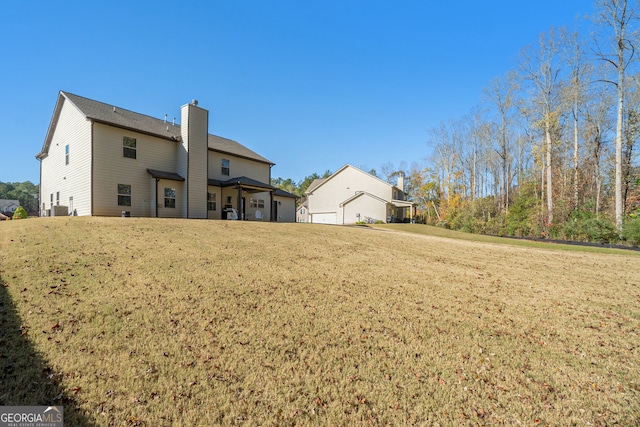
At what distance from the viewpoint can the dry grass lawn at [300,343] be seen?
252cm

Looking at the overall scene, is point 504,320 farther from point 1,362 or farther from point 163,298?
point 1,362

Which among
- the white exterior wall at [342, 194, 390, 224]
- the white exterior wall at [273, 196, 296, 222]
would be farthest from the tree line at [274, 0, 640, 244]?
the white exterior wall at [273, 196, 296, 222]

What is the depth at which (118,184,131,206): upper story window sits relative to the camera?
51.0 ft

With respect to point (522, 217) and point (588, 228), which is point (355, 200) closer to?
point (522, 217)

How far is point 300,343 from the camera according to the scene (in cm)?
356

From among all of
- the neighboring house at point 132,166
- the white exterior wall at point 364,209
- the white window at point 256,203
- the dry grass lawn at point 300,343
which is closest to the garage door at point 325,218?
the white exterior wall at point 364,209

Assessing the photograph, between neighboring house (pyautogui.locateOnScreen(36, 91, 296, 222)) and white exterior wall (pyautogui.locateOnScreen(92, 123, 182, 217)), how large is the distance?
0.04m

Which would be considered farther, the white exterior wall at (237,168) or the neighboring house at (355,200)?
the neighboring house at (355,200)

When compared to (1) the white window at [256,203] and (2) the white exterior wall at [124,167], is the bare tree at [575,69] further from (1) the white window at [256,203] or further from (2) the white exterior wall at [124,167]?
(2) the white exterior wall at [124,167]

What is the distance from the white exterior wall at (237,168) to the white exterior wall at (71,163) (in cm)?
689

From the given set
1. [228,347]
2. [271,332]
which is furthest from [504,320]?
[228,347]

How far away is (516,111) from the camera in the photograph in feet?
87.3

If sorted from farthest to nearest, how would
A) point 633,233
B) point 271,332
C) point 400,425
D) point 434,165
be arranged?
point 434,165 → point 633,233 → point 271,332 → point 400,425

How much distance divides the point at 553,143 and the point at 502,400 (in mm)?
26866
